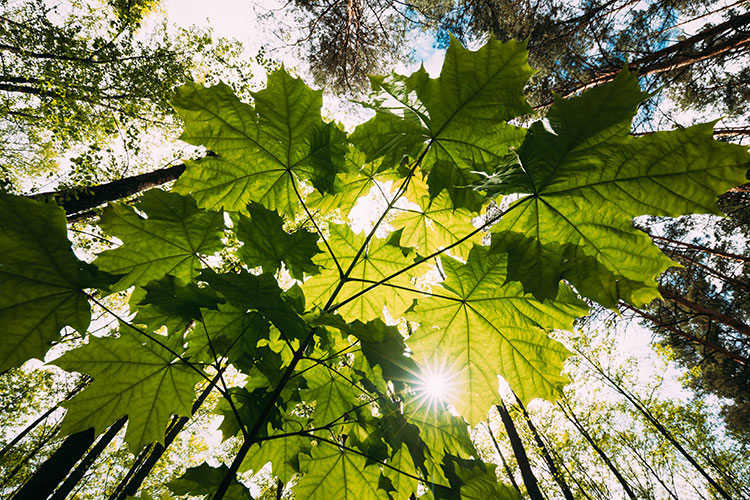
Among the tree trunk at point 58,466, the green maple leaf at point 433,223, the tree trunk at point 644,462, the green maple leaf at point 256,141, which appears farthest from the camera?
the tree trunk at point 644,462

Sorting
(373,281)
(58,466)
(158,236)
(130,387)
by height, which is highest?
(373,281)

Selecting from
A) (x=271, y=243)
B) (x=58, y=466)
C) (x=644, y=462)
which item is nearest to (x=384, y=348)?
(x=271, y=243)

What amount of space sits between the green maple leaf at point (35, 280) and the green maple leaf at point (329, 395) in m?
0.87

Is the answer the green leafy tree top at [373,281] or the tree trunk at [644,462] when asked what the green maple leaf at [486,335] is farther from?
the tree trunk at [644,462]

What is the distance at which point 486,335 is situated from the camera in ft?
4.00

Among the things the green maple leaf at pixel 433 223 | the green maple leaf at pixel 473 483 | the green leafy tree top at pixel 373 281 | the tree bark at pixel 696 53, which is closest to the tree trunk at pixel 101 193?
the green leafy tree top at pixel 373 281

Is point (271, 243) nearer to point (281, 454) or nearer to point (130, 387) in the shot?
point (130, 387)

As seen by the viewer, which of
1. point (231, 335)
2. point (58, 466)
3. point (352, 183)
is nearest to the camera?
point (231, 335)

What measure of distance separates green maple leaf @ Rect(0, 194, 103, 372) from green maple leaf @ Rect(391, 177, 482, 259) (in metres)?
1.10

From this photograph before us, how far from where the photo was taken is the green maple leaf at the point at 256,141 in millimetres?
1189

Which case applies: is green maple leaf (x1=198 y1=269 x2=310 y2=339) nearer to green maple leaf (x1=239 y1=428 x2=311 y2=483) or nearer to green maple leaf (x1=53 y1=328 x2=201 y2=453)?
green maple leaf (x1=53 y1=328 x2=201 y2=453)

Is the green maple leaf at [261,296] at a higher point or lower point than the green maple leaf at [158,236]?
lower

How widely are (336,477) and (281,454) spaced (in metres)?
0.26

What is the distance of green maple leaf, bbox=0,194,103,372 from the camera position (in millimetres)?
839
